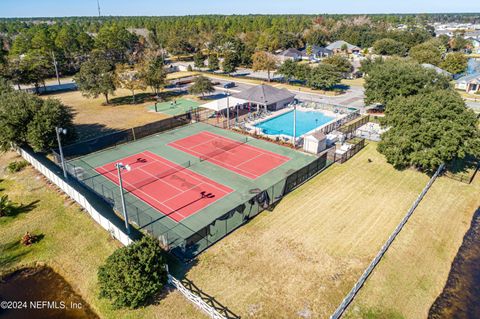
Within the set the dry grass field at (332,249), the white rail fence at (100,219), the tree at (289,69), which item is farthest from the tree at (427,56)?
the white rail fence at (100,219)

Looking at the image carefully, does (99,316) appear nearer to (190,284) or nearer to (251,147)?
(190,284)

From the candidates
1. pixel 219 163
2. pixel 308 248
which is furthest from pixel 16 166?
pixel 308 248

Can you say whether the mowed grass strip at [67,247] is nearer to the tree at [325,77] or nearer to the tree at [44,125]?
the tree at [44,125]

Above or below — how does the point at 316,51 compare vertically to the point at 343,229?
above

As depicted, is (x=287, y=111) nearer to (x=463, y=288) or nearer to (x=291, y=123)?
(x=291, y=123)

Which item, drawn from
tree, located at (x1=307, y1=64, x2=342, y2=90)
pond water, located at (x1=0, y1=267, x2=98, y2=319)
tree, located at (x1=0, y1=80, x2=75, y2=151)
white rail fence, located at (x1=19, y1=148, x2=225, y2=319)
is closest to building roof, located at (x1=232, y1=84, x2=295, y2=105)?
tree, located at (x1=307, y1=64, x2=342, y2=90)

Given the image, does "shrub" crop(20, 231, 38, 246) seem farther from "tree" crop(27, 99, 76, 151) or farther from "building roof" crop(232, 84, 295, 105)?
"building roof" crop(232, 84, 295, 105)

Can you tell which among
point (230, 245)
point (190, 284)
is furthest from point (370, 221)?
point (190, 284)
